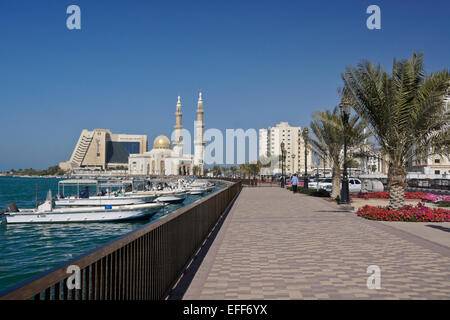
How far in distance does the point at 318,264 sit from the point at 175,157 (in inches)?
5686

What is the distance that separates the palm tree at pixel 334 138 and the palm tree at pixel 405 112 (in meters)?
7.38

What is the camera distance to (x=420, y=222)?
14414mm

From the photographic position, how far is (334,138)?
25938 mm

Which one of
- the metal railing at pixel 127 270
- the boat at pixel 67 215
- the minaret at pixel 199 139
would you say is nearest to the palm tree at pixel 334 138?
the boat at pixel 67 215

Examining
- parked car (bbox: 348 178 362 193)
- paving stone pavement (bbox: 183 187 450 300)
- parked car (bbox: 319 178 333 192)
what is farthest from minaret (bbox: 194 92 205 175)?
paving stone pavement (bbox: 183 187 450 300)

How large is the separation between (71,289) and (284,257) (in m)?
5.72

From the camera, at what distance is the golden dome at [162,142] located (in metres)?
157

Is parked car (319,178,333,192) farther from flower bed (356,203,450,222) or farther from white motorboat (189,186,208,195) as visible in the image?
white motorboat (189,186,208,195)

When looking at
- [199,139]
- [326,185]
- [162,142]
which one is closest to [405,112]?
[326,185]

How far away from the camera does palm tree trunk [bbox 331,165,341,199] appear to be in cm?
2531

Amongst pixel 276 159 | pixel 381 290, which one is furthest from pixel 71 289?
pixel 276 159

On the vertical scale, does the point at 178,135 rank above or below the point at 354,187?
above

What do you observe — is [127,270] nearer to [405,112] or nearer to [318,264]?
[318,264]
